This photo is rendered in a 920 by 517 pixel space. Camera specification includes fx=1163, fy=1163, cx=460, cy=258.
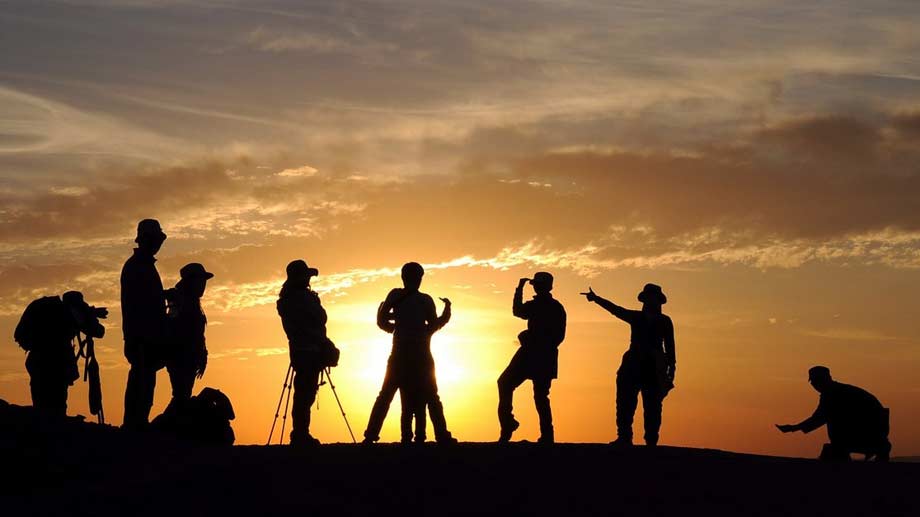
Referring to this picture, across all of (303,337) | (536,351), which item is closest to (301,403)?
(303,337)

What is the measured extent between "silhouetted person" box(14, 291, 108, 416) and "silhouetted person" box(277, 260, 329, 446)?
3234mm

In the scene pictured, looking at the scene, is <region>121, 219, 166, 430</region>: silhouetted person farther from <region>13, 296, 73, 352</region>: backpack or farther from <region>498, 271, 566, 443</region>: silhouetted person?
<region>498, 271, 566, 443</region>: silhouetted person

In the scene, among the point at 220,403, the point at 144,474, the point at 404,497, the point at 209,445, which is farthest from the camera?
the point at 220,403

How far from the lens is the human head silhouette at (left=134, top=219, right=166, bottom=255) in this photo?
14.9 metres

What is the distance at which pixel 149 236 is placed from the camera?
1493 cm

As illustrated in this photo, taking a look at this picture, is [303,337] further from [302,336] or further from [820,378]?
[820,378]

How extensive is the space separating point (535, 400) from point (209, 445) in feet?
15.5

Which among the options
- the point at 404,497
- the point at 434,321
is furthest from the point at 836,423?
the point at 404,497

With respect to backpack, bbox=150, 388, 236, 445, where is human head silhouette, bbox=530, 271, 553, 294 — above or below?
above

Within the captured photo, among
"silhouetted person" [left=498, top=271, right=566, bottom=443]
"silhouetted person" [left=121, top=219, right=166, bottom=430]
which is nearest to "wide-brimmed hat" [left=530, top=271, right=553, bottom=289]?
"silhouetted person" [left=498, top=271, right=566, bottom=443]

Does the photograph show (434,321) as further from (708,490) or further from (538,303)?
(708,490)

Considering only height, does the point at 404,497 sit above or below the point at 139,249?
below

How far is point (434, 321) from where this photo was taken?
15680mm

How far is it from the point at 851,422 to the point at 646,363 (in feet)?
10.2
